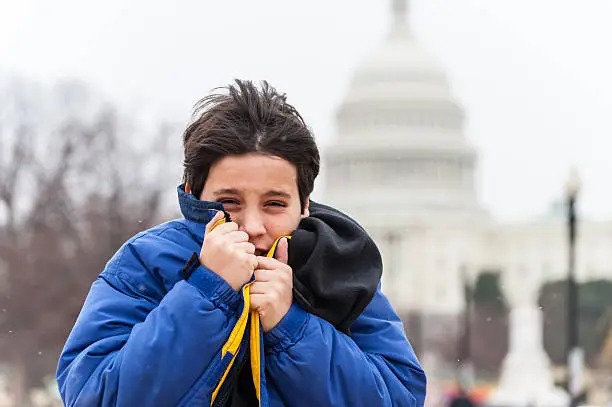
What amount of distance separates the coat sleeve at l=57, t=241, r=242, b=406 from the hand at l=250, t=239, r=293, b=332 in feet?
0.12

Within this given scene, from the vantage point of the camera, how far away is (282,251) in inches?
90.5

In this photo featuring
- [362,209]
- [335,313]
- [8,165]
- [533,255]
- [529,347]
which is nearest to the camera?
[335,313]

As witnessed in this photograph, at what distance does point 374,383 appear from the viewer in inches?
87.7

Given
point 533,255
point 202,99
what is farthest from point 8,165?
point 533,255

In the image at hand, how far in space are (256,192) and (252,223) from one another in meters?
0.05

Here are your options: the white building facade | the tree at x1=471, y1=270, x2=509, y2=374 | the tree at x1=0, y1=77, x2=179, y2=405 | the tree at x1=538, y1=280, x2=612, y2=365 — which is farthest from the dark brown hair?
the white building facade

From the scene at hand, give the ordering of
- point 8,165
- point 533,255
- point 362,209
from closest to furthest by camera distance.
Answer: point 8,165, point 362,209, point 533,255

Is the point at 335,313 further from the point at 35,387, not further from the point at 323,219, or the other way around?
the point at 35,387

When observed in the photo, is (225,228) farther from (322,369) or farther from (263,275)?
(322,369)

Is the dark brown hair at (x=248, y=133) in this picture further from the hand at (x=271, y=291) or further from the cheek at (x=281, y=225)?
the hand at (x=271, y=291)

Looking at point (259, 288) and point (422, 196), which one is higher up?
point (259, 288)

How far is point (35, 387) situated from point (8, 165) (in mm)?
3932

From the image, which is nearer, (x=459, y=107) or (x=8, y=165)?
(x=8, y=165)

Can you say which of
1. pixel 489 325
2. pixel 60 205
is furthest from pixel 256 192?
pixel 489 325
